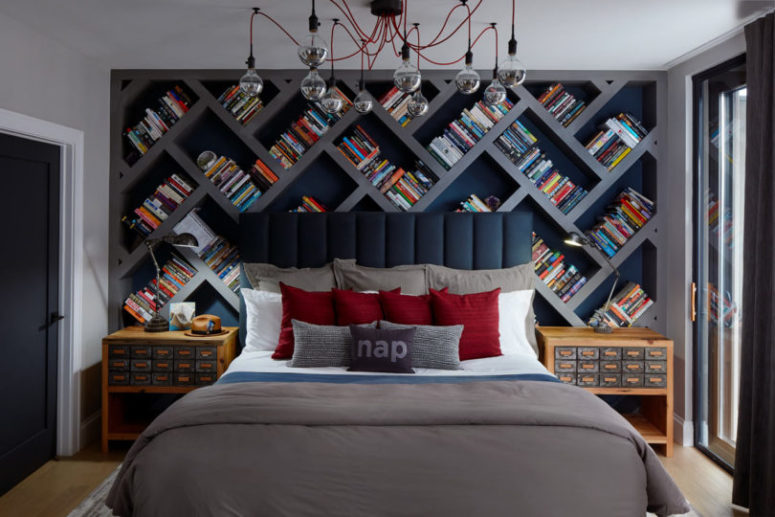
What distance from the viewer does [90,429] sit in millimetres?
4059

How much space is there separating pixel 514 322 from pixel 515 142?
1.29 meters

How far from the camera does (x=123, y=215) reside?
4332 mm

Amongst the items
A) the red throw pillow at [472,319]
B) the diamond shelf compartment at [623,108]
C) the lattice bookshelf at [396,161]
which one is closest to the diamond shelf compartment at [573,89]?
the lattice bookshelf at [396,161]

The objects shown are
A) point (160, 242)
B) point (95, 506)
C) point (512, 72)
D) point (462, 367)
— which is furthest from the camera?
point (160, 242)

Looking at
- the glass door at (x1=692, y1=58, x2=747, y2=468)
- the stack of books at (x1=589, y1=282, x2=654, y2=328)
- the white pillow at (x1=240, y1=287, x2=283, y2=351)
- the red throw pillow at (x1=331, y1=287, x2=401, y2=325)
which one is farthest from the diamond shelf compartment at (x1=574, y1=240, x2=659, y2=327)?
the white pillow at (x1=240, y1=287, x2=283, y2=351)

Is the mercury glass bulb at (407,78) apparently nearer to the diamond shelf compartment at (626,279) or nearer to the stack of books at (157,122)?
the stack of books at (157,122)

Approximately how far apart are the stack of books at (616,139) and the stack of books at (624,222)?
266 mm

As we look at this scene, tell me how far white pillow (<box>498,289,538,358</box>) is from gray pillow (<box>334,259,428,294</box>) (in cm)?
52

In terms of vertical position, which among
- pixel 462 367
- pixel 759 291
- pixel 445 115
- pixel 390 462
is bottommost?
pixel 390 462

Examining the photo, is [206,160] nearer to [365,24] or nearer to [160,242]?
[160,242]

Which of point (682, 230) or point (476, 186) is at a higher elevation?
point (476, 186)

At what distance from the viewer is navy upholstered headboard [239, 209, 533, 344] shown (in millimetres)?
4199

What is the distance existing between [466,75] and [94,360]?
3162 millimetres

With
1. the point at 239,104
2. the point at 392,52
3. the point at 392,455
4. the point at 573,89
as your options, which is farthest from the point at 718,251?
the point at 239,104
